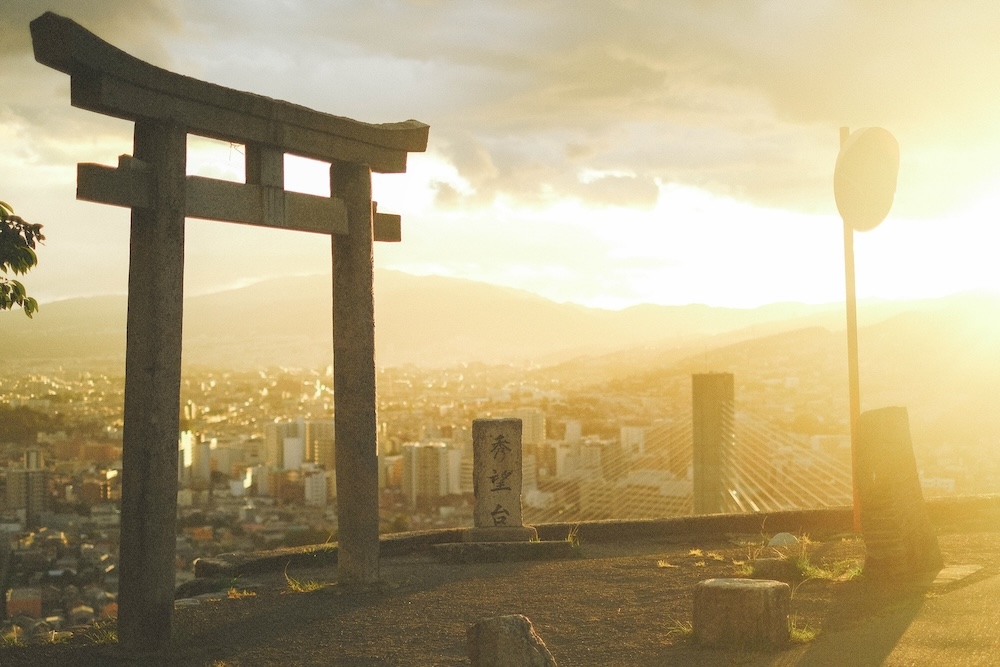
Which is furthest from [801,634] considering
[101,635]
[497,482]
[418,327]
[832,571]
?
[418,327]

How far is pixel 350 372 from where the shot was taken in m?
6.87

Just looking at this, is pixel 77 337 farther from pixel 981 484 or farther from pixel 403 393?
pixel 981 484

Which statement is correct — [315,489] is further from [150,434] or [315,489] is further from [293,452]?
[150,434]

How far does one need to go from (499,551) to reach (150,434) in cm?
371

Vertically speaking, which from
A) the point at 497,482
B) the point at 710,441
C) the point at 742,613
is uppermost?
the point at 710,441

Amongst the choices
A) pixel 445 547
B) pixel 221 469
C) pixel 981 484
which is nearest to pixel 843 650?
pixel 445 547

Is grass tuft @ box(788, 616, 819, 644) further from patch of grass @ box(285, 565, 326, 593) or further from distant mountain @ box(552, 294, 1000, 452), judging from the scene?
distant mountain @ box(552, 294, 1000, 452)

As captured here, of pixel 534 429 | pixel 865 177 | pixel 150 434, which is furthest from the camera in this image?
pixel 534 429

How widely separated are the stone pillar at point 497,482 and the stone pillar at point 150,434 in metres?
3.72

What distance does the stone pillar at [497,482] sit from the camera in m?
8.80

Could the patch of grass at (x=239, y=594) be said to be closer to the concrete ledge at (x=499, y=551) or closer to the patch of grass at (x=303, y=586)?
the patch of grass at (x=303, y=586)

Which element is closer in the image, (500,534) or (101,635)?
(101,635)

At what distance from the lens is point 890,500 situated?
21.2 feet

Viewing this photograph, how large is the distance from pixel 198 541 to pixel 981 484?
10.1 metres
